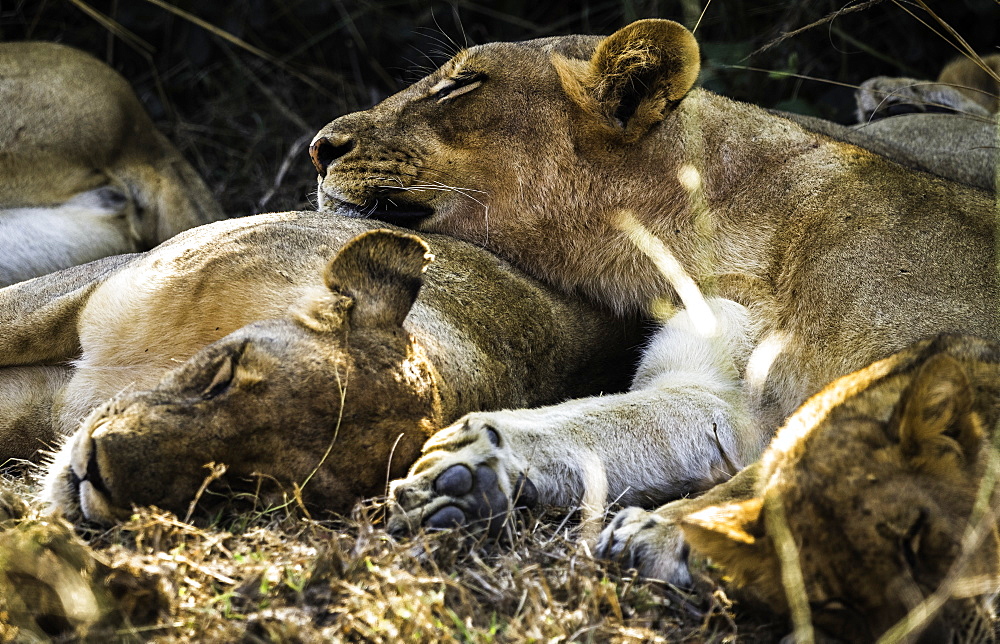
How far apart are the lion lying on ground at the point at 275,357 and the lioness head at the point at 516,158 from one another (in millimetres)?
131

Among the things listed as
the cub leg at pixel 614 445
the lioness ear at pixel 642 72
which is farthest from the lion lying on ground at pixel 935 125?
the cub leg at pixel 614 445

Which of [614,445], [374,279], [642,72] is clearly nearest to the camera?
[374,279]

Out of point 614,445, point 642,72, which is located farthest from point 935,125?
point 614,445

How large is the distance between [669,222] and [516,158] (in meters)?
0.52

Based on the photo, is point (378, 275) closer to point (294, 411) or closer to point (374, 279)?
point (374, 279)

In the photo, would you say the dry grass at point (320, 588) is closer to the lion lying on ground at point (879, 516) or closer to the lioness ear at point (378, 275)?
the lion lying on ground at point (879, 516)

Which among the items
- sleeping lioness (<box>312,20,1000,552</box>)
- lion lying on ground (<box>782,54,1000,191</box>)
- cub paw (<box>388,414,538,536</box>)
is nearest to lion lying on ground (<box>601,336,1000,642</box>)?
cub paw (<box>388,414,538,536</box>)

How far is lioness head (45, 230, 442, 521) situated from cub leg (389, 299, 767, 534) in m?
0.12

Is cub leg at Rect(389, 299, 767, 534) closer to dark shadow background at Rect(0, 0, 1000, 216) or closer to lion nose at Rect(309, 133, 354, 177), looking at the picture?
lion nose at Rect(309, 133, 354, 177)

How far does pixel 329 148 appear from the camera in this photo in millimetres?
3414

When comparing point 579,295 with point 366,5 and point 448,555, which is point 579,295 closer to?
point 448,555

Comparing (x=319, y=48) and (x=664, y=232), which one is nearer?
(x=664, y=232)

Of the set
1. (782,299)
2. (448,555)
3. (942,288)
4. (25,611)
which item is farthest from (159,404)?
(942,288)

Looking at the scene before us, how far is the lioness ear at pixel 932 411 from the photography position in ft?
6.22
